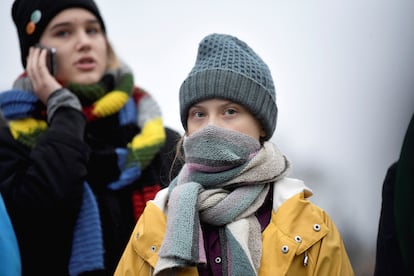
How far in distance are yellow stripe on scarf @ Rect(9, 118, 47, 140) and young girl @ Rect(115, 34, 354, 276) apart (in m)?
0.91

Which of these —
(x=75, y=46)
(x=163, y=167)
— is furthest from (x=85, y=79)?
(x=163, y=167)

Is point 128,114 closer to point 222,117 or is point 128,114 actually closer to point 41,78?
point 41,78

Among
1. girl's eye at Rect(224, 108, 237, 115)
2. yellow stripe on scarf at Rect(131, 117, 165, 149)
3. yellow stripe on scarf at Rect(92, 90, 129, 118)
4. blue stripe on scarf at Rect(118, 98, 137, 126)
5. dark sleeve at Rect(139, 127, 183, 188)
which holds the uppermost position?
girl's eye at Rect(224, 108, 237, 115)

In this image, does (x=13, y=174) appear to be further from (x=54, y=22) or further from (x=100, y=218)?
(x=54, y=22)

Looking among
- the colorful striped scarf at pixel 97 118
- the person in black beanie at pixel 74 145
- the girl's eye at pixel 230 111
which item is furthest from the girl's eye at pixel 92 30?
the girl's eye at pixel 230 111

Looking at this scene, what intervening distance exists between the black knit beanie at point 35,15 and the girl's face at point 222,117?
116 centimetres

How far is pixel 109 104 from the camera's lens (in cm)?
329

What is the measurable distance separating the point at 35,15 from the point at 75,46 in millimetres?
295

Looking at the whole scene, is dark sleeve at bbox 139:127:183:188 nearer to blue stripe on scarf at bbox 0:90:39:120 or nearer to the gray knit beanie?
the gray knit beanie

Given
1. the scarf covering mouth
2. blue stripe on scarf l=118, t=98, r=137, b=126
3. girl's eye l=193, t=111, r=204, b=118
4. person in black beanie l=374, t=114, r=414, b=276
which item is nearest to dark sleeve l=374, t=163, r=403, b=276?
person in black beanie l=374, t=114, r=414, b=276

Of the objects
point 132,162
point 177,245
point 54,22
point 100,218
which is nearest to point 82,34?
point 54,22

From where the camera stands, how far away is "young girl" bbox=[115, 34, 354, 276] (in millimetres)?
2271

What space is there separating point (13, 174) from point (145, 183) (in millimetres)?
627

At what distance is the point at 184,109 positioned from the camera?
8.47 ft
